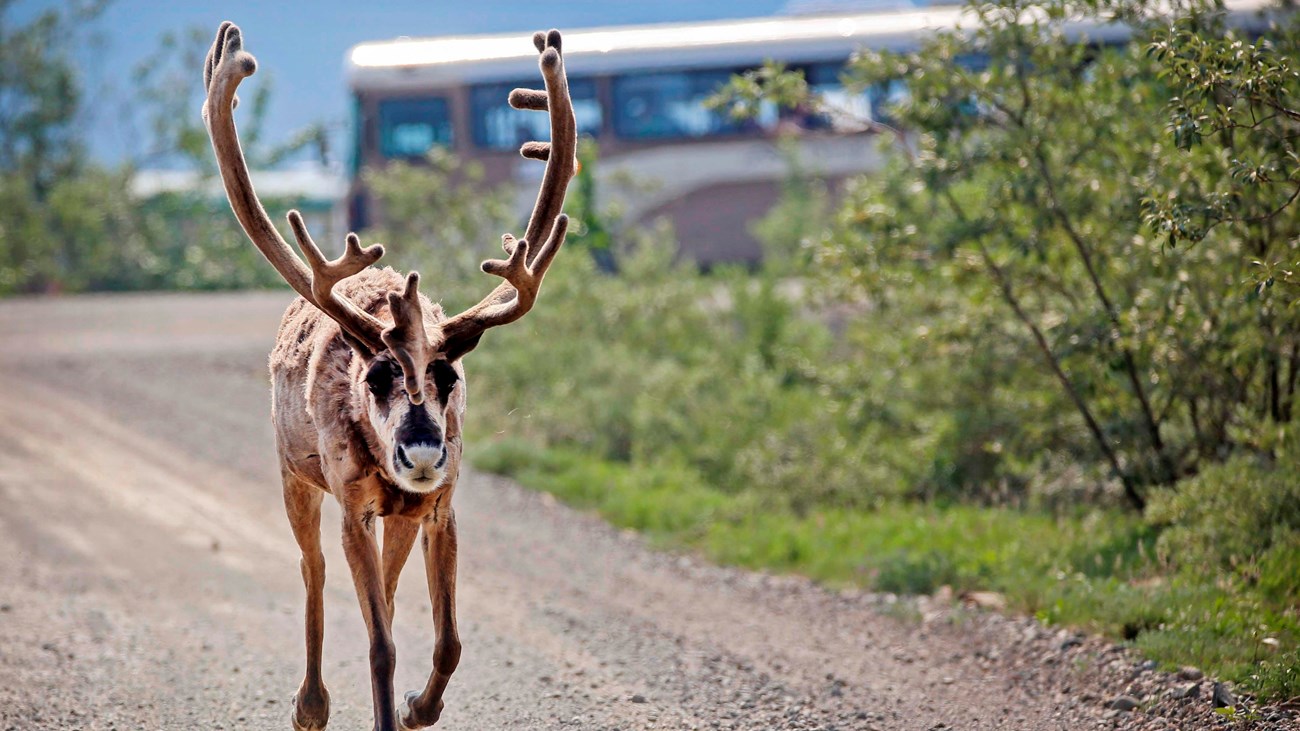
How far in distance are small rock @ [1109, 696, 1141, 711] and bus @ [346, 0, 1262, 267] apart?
18392 mm

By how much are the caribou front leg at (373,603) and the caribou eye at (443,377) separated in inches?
31.1

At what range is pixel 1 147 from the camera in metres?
34.9

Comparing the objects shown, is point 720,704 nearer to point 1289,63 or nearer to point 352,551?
point 352,551

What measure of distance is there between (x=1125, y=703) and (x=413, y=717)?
3.55 metres

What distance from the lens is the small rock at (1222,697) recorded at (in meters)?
6.75

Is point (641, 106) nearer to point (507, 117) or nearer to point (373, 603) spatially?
point (507, 117)

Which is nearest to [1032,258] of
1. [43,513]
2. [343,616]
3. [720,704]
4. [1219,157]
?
[1219,157]

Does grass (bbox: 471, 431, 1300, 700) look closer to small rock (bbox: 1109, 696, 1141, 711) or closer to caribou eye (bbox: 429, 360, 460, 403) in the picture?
small rock (bbox: 1109, 696, 1141, 711)

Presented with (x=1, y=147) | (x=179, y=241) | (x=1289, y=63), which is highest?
(x=1289, y=63)

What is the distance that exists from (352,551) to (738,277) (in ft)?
44.3

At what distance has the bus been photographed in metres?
25.1

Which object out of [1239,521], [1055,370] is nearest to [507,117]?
[1055,370]

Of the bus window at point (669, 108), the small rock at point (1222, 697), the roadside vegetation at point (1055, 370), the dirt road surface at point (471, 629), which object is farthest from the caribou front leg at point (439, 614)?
the bus window at point (669, 108)

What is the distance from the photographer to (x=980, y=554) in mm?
10289
